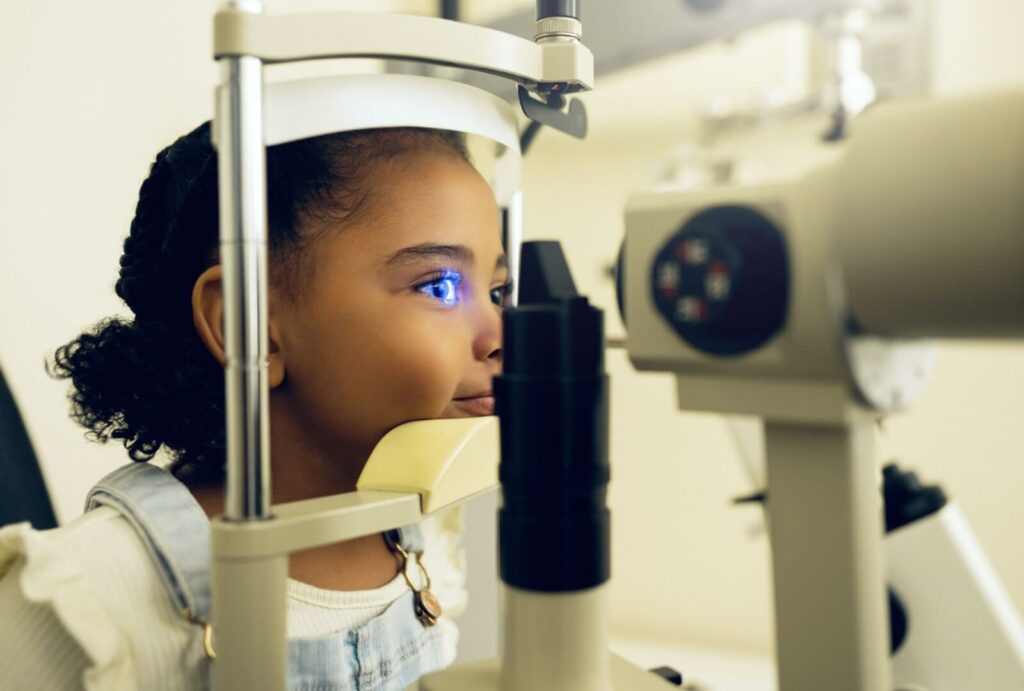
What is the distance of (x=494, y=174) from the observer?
626mm

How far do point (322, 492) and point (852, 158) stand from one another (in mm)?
459

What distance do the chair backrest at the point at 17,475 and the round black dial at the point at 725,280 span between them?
590mm

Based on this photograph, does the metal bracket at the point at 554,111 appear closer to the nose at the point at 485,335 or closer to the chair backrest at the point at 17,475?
the nose at the point at 485,335

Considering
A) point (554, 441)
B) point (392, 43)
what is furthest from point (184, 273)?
point (554, 441)

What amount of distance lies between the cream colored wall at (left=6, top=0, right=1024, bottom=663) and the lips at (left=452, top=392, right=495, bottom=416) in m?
0.43

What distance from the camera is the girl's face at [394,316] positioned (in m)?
0.56

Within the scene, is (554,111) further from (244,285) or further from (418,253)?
(244,285)

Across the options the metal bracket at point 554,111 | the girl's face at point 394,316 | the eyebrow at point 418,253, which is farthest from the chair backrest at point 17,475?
the metal bracket at point 554,111

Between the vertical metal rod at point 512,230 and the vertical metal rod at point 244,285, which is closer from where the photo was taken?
the vertical metal rod at point 244,285

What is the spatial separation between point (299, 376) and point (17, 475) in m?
0.28

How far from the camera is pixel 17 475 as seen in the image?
0.66m

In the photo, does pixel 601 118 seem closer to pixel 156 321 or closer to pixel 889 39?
pixel 889 39

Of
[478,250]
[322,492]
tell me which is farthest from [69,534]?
[478,250]

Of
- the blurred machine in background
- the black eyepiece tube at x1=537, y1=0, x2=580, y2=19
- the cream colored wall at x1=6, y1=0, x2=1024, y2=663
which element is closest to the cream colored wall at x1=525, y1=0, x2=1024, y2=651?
the cream colored wall at x1=6, y1=0, x2=1024, y2=663
